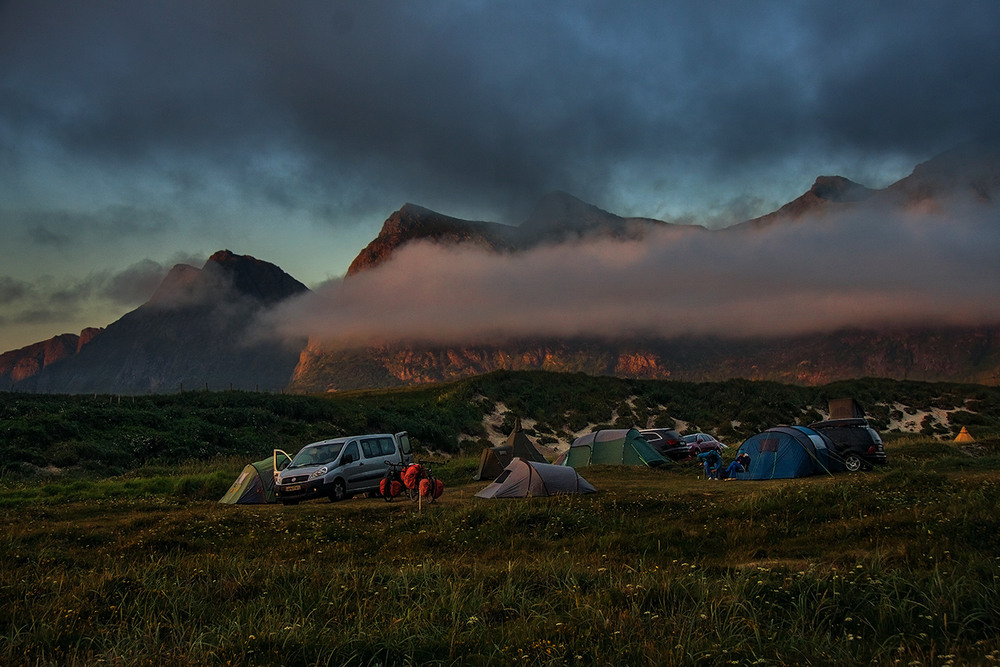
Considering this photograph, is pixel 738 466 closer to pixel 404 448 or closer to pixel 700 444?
pixel 404 448

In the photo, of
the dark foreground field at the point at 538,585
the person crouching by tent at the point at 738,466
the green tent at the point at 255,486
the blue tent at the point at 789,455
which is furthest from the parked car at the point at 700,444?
the green tent at the point at 255,486

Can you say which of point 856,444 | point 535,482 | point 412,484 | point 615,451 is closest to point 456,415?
point 615,451

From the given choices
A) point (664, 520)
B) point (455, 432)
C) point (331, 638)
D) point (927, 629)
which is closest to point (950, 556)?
point (927, 629)

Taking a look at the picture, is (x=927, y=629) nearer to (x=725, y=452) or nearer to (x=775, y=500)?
(x=775, y=500)

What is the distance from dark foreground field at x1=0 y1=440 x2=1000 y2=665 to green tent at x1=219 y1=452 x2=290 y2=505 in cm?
666

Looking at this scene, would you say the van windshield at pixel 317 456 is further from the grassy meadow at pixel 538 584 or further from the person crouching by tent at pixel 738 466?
the person crouching by tent at pixel 738 466

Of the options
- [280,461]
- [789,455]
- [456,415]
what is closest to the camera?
[280,461]

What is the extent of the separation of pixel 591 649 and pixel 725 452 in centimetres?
3182

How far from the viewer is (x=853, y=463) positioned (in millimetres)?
25766

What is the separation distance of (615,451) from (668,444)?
15.7 ft

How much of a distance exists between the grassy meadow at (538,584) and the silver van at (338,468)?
16.2 feet

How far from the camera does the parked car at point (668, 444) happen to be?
3694 cm

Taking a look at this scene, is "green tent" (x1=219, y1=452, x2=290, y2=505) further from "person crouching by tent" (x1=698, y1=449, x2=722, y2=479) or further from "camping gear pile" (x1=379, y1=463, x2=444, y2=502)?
"person crouching by tent" (x1=698, y1=449, x2=722, y2=479)

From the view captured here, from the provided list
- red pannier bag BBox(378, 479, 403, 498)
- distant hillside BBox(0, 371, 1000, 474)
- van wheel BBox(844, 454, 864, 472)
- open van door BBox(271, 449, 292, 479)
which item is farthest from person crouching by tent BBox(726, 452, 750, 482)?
distant hillside BBox(0, 371, 1000, 474)
